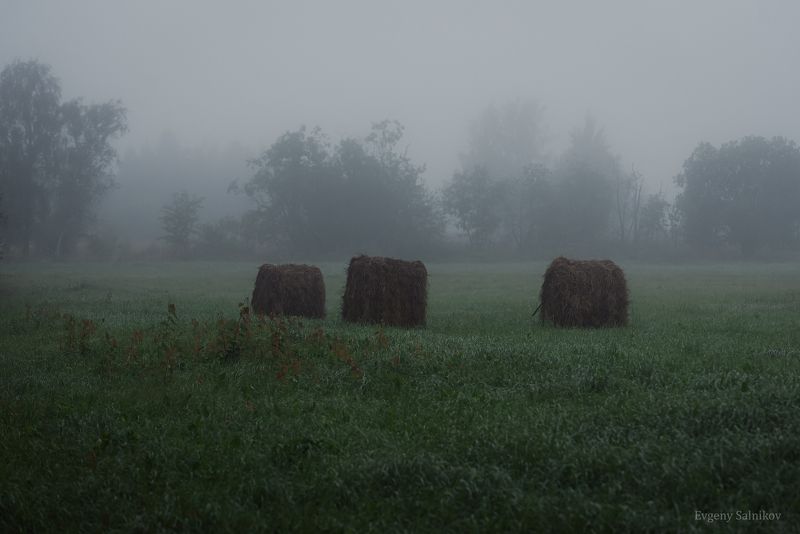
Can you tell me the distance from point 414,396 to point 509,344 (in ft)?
11.1

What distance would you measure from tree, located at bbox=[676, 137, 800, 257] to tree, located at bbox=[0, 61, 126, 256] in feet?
195

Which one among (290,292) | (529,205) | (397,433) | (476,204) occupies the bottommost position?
(397,433)

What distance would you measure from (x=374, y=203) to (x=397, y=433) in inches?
2707

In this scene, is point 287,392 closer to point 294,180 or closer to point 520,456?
point 520,456

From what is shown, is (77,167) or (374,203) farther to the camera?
(374,203)

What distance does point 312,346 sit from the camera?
37.8 feet

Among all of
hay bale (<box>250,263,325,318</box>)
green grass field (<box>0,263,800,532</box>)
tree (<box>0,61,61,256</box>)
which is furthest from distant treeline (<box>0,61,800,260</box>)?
green grass field (<box>0,263,800,532</box>)

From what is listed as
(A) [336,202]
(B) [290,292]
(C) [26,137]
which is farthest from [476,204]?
(B) [290,292]

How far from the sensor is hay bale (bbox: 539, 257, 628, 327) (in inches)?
642

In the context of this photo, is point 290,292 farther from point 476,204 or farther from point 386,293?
point 476,204

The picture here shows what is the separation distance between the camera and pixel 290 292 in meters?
18.8

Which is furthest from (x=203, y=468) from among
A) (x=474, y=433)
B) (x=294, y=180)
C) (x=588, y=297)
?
(x=294, y=180)

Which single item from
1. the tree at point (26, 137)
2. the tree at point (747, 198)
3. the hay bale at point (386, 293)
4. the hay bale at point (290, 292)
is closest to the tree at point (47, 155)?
the tree at point (26, 137)

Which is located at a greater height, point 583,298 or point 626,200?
point 626,200
